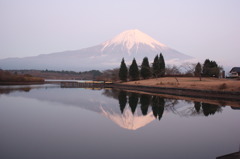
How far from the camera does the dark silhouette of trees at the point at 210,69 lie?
169 feet

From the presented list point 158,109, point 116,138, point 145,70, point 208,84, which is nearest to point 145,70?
point 145,70

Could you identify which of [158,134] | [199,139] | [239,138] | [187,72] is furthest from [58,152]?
[187,72]

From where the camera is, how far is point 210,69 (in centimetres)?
5169

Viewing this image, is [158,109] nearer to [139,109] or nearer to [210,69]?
[139,109]

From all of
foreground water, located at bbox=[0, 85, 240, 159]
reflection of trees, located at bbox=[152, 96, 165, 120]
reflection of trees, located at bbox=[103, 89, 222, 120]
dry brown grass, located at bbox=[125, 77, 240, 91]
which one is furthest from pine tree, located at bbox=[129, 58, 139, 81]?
foreground water, located at bbox=[0, 85, 240, 159]

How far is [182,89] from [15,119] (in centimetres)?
2405

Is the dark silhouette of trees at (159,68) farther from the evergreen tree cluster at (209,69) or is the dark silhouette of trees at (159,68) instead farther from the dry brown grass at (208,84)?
the dry brown grass at (208,84)

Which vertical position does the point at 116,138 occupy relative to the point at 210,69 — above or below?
below

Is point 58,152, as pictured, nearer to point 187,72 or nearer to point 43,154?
point 43,154

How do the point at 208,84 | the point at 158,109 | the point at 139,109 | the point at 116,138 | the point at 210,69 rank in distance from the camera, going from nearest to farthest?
the point at 116,138
the point at 158,109
the point at 139,109
the point at 208,84
the point at 210,69

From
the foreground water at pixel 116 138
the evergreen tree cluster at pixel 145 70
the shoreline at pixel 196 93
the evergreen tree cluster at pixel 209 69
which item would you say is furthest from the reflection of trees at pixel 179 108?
the evergreen tree cluster at pixel 145 70

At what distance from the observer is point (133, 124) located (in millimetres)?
13500

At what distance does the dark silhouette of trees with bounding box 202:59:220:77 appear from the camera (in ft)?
169

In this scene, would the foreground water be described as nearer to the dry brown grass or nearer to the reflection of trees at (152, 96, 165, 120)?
the reflection of trees at (152, 96, 165, 120)
